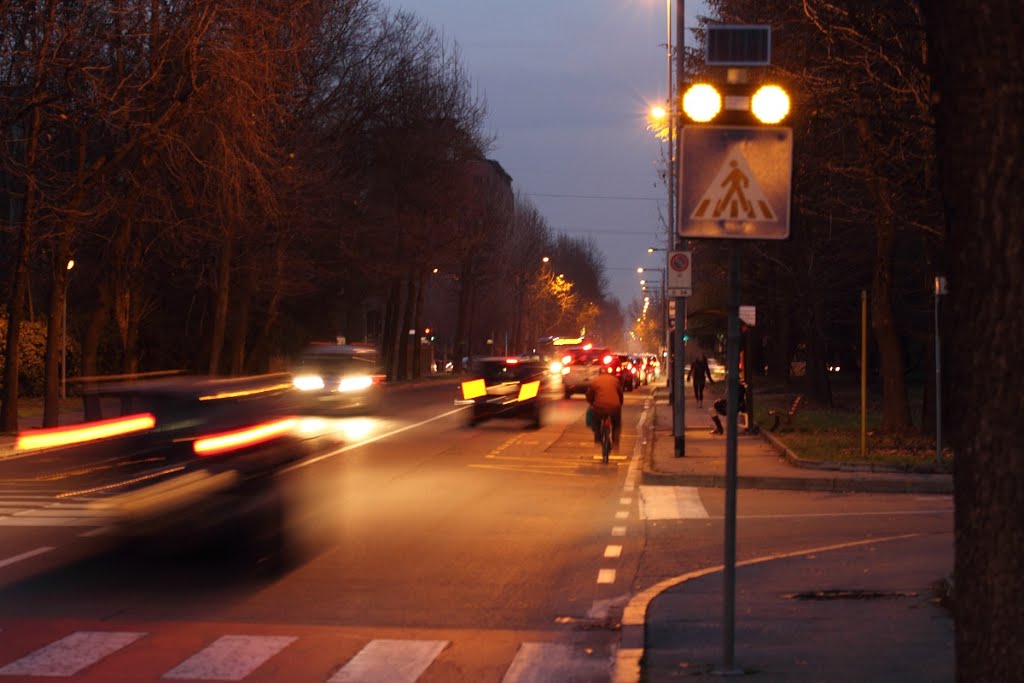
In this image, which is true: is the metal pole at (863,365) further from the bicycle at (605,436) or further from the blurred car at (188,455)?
the blurred car at (188,455)

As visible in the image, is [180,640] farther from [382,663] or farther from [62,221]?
[62,221]

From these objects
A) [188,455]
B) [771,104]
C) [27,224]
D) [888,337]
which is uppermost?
[27,224]

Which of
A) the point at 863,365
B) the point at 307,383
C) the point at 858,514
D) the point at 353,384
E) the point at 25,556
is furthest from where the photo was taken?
the point at 353,384

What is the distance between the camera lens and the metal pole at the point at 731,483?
24.3 ft

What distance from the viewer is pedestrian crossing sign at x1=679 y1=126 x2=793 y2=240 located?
24.6 ft

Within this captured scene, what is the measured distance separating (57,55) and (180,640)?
19134 millimetres

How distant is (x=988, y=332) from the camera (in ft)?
16.6

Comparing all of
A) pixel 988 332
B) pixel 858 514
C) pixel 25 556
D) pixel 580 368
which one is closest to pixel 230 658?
pixel 25 556

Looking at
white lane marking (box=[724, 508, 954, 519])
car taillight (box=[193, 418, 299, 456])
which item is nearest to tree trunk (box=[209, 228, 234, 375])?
car taillight (box=[193, 418, 299, 456])

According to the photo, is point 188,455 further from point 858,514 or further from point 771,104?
point 771,104

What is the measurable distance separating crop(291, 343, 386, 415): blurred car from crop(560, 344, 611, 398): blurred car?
73.2 feet

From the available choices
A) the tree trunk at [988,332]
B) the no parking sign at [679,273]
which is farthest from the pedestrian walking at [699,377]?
the tree trunk at [988,332]

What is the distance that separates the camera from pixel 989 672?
4965 mm

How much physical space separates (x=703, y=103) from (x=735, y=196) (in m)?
0.58
